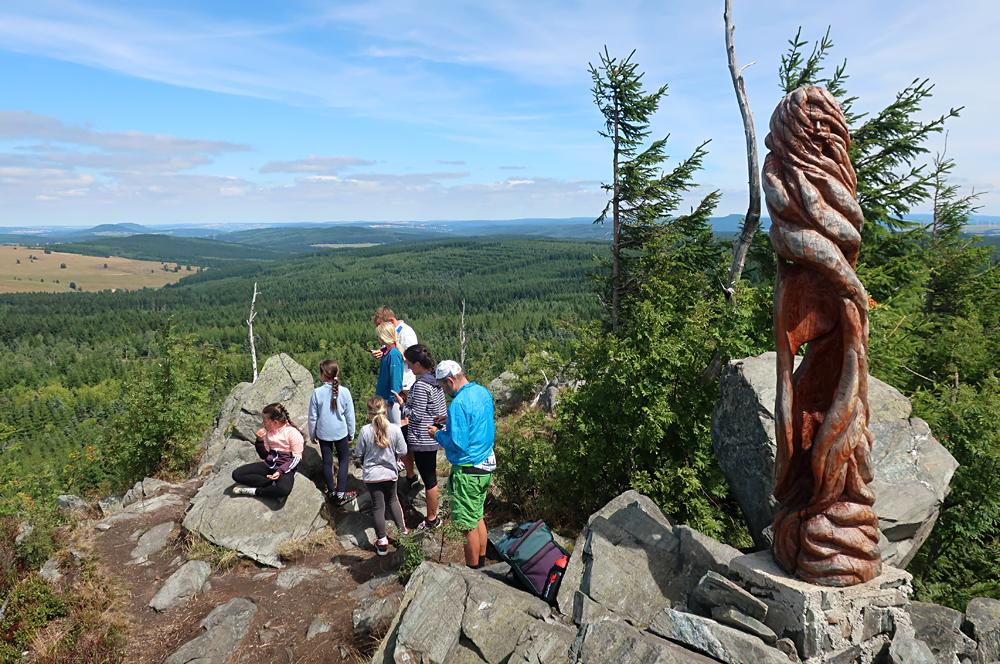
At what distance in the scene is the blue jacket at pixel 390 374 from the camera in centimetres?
861

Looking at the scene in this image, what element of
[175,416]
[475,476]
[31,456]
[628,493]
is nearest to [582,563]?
[628,493]

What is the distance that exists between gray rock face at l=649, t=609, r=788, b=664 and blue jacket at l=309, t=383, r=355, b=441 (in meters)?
5.73

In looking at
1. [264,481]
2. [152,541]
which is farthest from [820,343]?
[152,541]

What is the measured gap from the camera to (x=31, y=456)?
160 feet

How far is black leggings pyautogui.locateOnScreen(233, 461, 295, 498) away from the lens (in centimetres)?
851

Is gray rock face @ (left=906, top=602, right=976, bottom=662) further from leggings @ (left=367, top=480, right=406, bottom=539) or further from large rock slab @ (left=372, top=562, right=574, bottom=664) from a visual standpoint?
leggings @ (left=367, top=480, right=406, bottom=539)

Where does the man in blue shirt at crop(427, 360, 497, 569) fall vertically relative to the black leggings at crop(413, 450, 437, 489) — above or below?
above

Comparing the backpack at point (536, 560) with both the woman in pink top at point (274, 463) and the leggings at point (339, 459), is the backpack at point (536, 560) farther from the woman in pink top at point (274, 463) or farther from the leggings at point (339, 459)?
the woman in pink top at point (274, 463)

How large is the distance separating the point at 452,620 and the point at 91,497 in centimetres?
1136

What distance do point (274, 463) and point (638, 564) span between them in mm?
5761

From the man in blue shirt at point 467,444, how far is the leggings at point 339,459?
10.3ft

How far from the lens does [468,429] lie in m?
6.28

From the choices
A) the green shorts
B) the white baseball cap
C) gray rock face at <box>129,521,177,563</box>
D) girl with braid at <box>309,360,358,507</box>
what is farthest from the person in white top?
gray rock face at <box>129,521,177,563</box>

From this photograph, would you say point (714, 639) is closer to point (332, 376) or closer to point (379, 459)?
point (379, 459)
